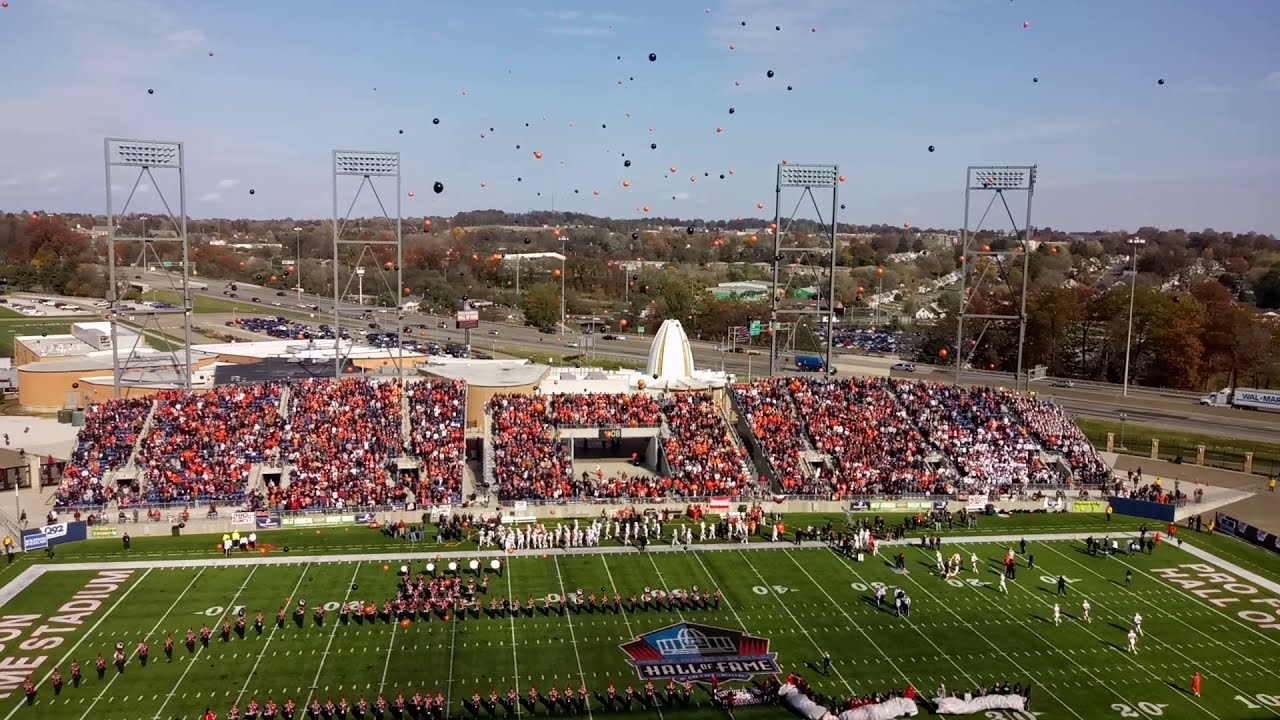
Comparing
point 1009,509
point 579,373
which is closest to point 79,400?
point 579,373

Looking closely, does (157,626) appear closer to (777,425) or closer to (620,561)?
(620,561)

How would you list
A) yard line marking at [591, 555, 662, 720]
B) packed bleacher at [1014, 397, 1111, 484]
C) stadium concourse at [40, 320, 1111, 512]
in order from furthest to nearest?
packed bleacher at [1014, 397, 1111, 484], stadium concourse at [40, 320, 1111, 512], yard line marking at [591, 555, 662, 720]

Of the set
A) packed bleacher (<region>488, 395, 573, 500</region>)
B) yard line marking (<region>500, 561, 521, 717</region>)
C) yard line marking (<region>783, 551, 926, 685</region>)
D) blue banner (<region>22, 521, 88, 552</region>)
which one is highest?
packed bleacher (<region>488, 395, 573, 500</region>)

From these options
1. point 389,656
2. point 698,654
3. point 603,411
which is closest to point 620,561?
point 698,654

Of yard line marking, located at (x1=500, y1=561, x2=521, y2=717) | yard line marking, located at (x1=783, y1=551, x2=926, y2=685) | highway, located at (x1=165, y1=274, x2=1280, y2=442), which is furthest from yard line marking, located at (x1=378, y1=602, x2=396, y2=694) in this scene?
highway, located at (x1=165, y1=274, x2=1280, y2=442)

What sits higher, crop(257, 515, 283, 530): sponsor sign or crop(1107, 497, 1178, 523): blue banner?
crop(1107, 497, 1178, 523): blue banner

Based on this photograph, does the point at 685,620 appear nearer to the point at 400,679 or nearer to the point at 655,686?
the point at 655,686

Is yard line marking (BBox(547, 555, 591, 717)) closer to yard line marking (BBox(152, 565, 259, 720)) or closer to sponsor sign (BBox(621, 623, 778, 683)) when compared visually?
sponsor sign (BBox(621, 623, 778, 683))
